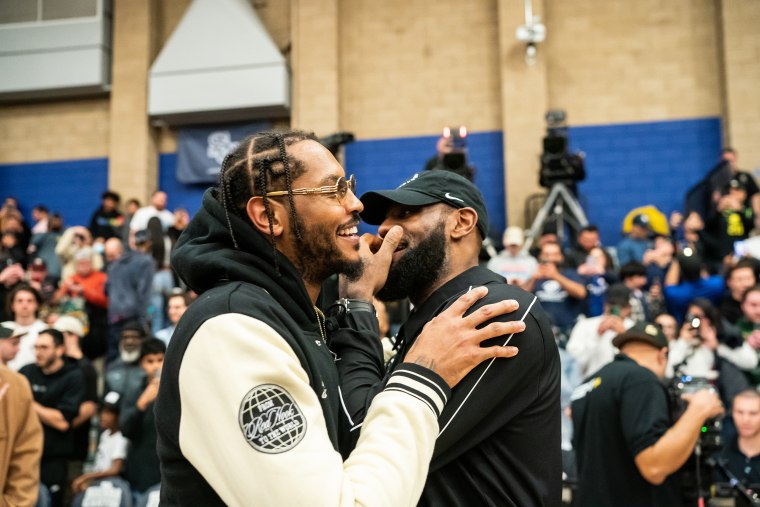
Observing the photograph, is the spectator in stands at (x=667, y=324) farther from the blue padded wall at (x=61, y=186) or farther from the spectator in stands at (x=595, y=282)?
the blue padded wall at (x=61, y=186)

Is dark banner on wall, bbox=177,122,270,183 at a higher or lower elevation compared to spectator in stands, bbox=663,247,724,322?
higher

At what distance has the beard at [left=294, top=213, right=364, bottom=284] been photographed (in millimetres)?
2002

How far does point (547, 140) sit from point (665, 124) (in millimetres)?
2731

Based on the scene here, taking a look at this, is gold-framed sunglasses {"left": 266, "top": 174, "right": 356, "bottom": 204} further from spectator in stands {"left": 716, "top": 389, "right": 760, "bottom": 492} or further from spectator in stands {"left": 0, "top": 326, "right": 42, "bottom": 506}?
spectator in stands {"left": 716, "top": 389, "right": 760, "bottom": 492}

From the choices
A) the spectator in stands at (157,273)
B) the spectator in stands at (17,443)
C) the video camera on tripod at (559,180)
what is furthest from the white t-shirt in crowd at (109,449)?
the video camera on tripod at (559,180)

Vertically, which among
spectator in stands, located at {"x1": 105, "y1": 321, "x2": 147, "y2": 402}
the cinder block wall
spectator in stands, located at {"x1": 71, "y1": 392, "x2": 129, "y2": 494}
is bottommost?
spectator in stands, located at {"x1": 71, "y1": 392, "x2": 129, "y2": 494}

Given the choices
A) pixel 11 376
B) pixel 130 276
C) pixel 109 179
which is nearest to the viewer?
pixel 11 376

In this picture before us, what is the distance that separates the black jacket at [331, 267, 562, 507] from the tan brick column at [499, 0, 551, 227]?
32.6 feet

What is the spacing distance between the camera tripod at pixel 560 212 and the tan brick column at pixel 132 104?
6.48m

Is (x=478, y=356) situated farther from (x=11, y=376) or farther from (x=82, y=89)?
(x=82, y=89)

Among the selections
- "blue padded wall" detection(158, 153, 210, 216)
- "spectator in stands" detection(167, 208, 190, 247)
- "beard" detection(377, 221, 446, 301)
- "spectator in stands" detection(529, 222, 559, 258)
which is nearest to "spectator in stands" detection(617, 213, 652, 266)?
"spectator in stands" detection(529, 222, 559, 258)

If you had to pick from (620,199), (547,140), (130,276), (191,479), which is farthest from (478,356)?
(620,199)

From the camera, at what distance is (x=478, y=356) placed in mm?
1927

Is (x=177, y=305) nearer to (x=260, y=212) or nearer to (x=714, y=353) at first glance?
(x=714, y=353)
